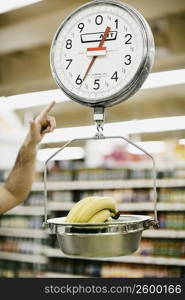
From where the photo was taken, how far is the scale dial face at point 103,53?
1.27 meters

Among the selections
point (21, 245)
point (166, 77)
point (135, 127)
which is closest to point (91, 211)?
point (166, 77)

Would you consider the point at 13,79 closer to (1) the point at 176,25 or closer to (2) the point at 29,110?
(2) the point at 29,110

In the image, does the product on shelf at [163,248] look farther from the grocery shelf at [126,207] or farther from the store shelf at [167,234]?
the grocery shelf at [126,207]

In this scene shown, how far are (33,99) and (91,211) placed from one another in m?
3.71

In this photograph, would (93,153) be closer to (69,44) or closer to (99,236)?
(69,44)

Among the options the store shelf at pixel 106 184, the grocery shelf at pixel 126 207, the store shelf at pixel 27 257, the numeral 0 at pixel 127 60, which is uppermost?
the numeral 0 at pixel 127 60

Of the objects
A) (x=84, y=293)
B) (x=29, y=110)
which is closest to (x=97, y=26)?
(x=84, y=293)

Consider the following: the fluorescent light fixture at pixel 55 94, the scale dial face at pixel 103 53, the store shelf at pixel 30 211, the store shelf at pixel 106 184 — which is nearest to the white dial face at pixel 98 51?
the scale dial face at pixel 103 53

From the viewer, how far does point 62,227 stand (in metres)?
1.08

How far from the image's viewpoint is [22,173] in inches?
74.6

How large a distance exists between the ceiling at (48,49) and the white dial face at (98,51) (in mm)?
2189

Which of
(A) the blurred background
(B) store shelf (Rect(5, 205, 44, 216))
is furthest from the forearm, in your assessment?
(B) store shelf (Rect(5, 205, 44, 216))

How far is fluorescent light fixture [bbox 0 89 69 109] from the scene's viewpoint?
14.6 feet

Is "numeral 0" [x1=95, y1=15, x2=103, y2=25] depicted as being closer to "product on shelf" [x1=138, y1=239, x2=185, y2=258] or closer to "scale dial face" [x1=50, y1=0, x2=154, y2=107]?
"scale dial face" [x1=50, y1=0, x2=154, y2=107]
